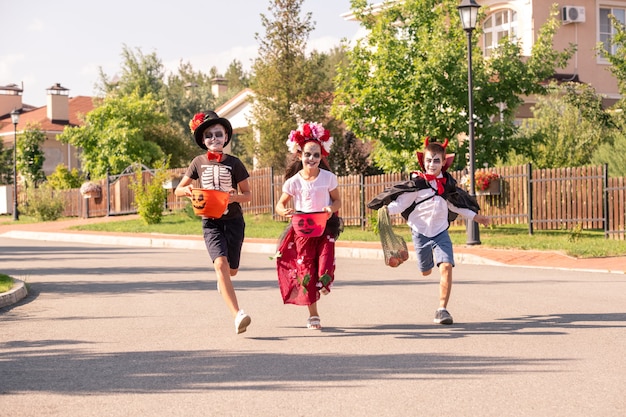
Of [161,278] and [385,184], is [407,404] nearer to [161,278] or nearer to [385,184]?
[161,278]

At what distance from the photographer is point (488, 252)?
19891 mm

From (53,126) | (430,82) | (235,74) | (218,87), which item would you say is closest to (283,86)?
(430,82)

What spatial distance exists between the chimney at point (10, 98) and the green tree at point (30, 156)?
52.5ft

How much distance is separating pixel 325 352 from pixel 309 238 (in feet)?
5.27

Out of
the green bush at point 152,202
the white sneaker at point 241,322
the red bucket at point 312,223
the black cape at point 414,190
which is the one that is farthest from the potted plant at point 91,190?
the white sneaker at point 241,322

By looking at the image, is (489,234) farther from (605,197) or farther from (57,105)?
(57,105)

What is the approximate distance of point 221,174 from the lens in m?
9.32

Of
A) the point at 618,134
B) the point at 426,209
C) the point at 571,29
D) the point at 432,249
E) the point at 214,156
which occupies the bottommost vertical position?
the point at 432,249

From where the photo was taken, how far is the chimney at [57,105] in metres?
67.0

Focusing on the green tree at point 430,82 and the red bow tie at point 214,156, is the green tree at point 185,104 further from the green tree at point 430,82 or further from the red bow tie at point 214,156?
the red bow tie at point 214,156

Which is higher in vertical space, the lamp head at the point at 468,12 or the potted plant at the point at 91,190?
the lamp head at the point at 468,12

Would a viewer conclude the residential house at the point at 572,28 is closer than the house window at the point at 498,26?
Yes

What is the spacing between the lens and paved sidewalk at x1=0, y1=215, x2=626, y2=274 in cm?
1762

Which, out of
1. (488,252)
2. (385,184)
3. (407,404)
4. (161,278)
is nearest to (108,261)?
(161,278)
